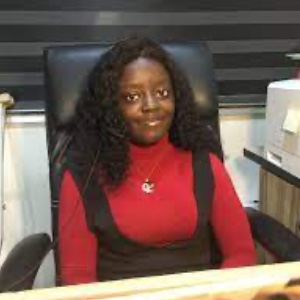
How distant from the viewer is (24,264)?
1180 mm

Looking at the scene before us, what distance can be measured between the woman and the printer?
0.26 metres

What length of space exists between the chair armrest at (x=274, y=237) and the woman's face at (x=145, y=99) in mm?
393

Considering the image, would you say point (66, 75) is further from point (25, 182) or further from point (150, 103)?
point (25, 182)

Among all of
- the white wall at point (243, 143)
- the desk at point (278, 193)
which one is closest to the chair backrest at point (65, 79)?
the desk at point (278, 193)

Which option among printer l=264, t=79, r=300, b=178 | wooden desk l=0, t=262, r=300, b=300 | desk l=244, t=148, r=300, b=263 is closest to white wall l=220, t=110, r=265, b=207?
desk l=244, t=148, r=300, b=263

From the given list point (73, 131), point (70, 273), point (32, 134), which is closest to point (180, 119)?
point (73, 131)

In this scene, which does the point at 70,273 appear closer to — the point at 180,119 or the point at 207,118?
the point at 180,119

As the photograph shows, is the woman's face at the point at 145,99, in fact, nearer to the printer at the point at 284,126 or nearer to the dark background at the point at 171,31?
the printer at the point at 284,126

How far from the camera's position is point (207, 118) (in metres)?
1.58

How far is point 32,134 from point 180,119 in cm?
67

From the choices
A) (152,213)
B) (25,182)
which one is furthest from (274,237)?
(25,182)

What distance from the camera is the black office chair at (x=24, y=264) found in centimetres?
110

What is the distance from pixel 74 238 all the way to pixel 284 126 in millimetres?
735

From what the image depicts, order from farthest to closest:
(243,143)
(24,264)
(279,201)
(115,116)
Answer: (243,143) → (279,201) → (115,116) → (24,264)
